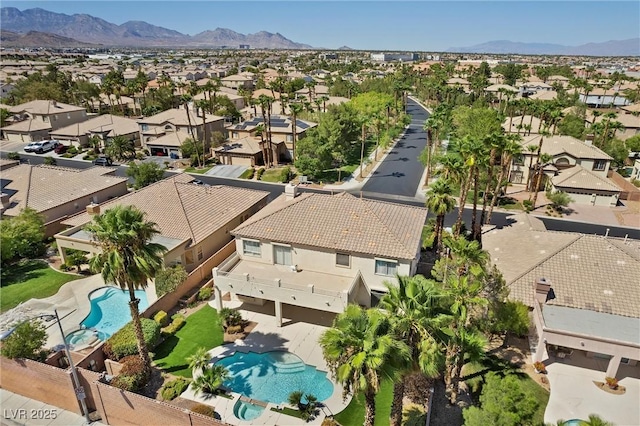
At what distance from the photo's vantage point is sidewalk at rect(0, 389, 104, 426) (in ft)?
73.2

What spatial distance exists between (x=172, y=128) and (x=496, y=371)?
74249mm

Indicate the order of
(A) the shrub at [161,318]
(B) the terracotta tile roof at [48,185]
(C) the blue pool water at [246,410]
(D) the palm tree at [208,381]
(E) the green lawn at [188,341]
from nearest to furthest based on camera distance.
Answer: (C) the blue pool water at [246,410] < (D) the palm tree at [208,381] < (E) the green lawn at [188,341] < (A) the shrub at [161,318] < (B) the terracotta tile roof at [48,185]

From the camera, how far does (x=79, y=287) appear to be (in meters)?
34.9

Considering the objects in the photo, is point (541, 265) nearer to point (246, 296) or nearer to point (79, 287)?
point (246, 296)

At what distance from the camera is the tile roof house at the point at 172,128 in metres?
76.8

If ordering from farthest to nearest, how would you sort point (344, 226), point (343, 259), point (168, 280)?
point (168, 280) < point (344, 226) < point (343, 259)

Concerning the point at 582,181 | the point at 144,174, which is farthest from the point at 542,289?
the point at 144,174

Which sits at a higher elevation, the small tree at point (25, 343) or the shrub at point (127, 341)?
the small tree at point (25, 343)

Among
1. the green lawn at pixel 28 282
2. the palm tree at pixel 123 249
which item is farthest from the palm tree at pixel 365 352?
the green lawn at pixel 28 282

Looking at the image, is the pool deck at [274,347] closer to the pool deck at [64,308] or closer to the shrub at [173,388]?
the shrub at [173,388]

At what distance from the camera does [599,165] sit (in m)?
58.2

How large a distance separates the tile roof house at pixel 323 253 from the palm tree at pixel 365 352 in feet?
35.8

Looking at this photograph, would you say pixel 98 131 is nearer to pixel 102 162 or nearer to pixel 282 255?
pixel 102 162

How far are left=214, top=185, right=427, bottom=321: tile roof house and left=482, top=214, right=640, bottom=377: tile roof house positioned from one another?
8.12m
